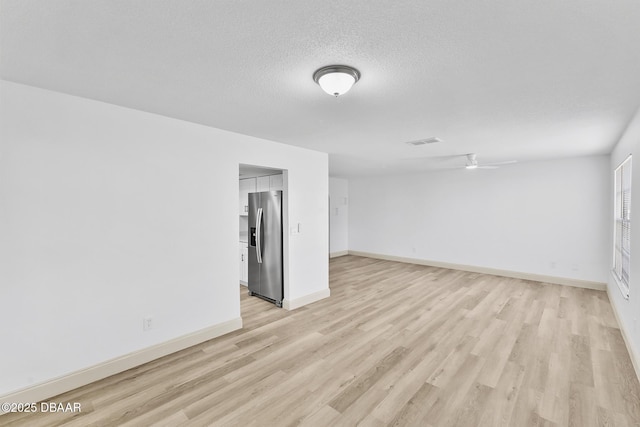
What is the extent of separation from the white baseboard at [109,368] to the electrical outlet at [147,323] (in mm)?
201

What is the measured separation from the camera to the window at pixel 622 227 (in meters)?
3.42

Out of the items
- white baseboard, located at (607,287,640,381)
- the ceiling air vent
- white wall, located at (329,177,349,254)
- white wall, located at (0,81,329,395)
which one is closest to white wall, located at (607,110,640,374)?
white baseboard, located at (607,287,640,381)

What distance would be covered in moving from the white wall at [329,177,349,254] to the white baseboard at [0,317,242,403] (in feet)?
18.3

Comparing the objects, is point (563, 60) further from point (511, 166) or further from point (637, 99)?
point (511, 166)

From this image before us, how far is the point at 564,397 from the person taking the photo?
2320mm

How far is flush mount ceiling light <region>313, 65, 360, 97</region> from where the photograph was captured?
1896mm

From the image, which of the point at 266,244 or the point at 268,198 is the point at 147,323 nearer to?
the point at 266,244

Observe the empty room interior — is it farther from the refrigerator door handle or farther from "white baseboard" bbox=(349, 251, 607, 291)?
"white baseboard" bbox=(349, 251, 607, 291)

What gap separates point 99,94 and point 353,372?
3.34 m

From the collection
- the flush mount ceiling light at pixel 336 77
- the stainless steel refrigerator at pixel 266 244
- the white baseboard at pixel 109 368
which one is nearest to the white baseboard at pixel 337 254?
the stainless steel refrigerator at pixel 266 244

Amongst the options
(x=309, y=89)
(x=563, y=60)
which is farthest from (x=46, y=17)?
(x=563, y=60)

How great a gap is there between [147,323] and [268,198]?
7.68ft

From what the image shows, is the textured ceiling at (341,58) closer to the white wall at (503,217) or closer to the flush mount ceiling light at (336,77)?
the flush mount ceiling light at (336,77)

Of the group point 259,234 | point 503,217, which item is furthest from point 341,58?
point 503,217
